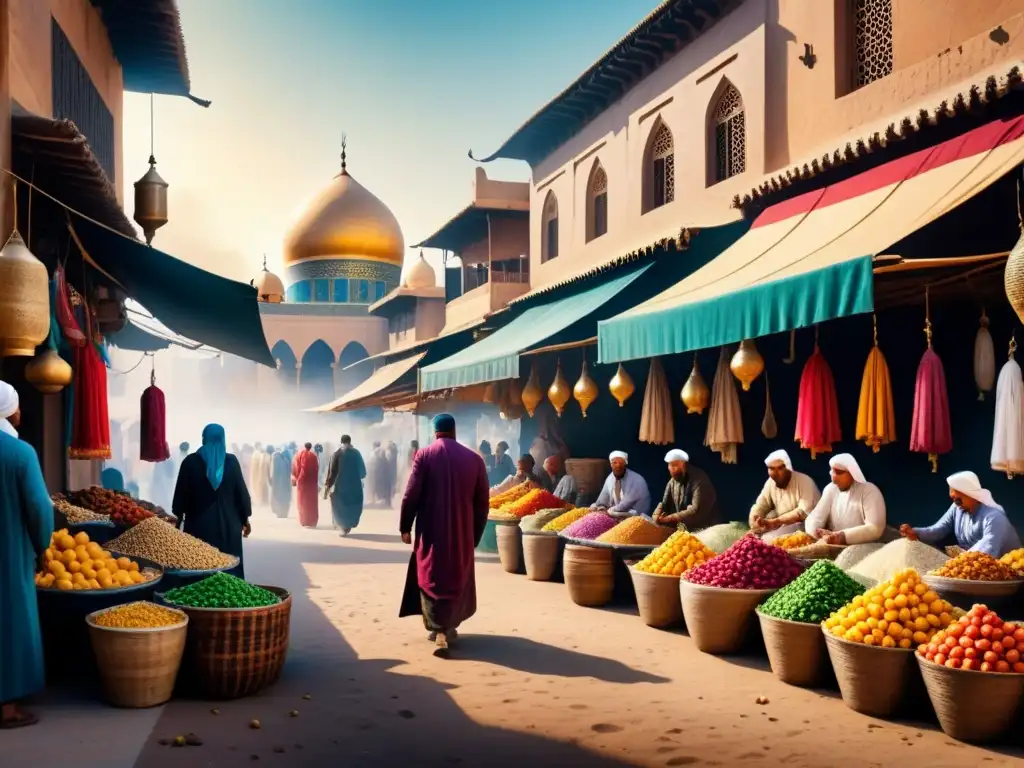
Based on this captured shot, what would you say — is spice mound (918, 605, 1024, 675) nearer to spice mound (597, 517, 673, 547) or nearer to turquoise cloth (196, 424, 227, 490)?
spice mound (597, 517, 673, 547)

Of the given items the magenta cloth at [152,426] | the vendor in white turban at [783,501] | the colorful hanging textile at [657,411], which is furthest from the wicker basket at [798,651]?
the magenta cloth at [152,426]

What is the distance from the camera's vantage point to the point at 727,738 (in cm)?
468

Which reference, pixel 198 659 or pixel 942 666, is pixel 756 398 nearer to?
pixel 942 666

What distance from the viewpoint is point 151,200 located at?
359 inches

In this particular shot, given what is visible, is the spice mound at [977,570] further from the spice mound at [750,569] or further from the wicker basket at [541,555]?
the wicker basket at [541,555]

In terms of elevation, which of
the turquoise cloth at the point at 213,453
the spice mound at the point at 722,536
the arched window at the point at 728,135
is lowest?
the spice mound at the point at 722,536

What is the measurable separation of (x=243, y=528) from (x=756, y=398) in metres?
4.88

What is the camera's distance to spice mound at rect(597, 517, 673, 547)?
8352 mm

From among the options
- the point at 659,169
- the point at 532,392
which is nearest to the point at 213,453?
the point at 532,392

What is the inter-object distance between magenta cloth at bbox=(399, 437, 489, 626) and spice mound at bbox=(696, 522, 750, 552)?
1874 millimetres

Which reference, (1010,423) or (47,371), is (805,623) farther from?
(47,371)

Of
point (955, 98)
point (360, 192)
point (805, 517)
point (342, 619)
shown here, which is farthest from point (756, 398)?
point (360, 192)

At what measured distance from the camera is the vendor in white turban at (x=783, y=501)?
7770 mm

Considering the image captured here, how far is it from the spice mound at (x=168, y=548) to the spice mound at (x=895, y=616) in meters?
3.64
